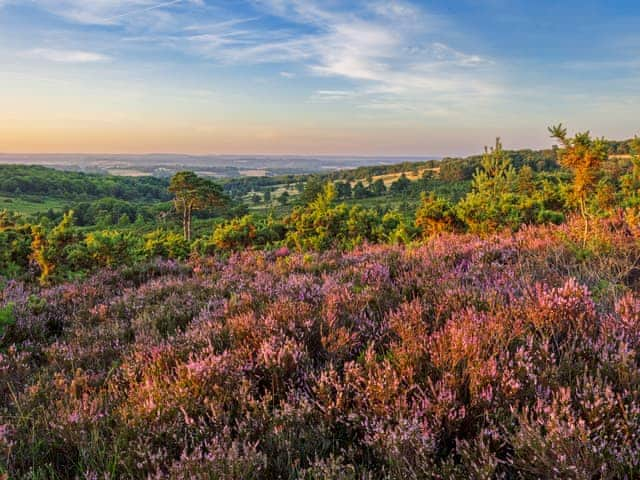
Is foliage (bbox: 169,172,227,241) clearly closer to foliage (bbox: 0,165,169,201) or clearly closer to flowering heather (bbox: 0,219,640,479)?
flowering heather (bbox: 0,219,640,479)

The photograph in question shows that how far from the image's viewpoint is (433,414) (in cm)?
201

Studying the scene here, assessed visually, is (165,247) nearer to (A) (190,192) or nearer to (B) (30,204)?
(A) (190,192)

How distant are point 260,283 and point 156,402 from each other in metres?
2.71

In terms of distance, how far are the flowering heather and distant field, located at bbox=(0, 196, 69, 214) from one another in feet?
354

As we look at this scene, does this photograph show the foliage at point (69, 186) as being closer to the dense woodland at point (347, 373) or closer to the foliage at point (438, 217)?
the foliage at point (438, 217)

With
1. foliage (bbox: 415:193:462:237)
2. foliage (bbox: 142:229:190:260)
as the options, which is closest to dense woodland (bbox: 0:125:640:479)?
foliage (bbox: 142:229:190:260)

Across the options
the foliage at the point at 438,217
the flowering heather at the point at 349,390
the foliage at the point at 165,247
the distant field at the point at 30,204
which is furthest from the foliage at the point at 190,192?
the distant field at the point at 30,204

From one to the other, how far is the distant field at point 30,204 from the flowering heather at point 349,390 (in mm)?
107850

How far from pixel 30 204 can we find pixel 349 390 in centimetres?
13076

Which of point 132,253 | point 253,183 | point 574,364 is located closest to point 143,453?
point 574,364

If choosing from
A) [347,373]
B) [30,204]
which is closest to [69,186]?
[30,204]

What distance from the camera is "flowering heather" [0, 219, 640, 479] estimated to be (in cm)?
174

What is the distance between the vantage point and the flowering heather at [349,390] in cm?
174

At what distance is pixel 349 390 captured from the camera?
227 centimetres
